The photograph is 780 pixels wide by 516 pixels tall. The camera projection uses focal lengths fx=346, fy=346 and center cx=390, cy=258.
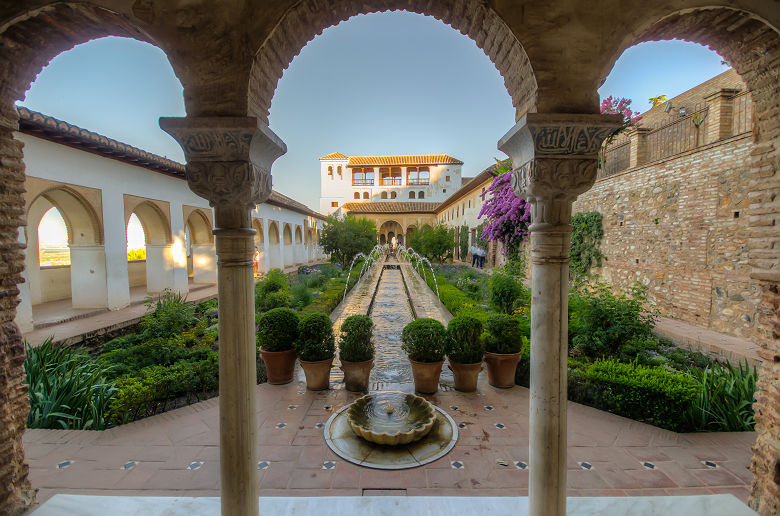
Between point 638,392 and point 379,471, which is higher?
point 638,392

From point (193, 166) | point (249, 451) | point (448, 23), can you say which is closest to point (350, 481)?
point (249, 451)

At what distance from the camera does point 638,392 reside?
3912 mm

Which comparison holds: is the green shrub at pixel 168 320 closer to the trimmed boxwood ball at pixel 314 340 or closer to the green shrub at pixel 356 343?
the trimmed boxwood ball at pixel 314 340

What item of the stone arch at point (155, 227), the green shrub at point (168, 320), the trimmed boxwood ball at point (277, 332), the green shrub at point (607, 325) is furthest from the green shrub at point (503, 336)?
the stone arch at point (155, 227)

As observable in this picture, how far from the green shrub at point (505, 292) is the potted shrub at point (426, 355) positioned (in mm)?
3650

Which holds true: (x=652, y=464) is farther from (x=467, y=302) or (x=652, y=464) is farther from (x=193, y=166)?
(x=467, y=302)

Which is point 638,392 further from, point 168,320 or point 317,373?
point 168,320

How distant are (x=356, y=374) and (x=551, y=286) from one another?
326 cm

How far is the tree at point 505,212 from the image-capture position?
10281 mm

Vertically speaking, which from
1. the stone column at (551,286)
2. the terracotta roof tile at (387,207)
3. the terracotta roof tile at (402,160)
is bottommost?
the stone column at (551,286)

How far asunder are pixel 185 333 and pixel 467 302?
637cm

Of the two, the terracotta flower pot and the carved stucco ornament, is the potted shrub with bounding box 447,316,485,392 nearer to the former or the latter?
the terracotta flower pot

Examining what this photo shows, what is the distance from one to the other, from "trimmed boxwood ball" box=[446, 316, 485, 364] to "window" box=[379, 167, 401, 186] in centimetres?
4329

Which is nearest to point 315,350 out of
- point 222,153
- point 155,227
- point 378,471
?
point 378,471
